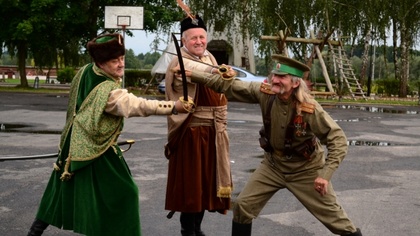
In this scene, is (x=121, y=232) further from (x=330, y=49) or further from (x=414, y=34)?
(x=414, y=34)

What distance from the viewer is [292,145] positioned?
213 inches

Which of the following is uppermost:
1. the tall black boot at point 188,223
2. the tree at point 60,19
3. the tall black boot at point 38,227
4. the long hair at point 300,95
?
the tree at point 60,19

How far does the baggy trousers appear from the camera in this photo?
5332mm

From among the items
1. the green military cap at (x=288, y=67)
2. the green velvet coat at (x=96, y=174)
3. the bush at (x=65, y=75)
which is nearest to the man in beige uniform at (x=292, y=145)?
the green military cap at (x=288, y=67)

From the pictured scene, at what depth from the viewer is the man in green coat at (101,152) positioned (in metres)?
5.29

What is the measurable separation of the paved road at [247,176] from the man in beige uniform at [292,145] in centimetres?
142

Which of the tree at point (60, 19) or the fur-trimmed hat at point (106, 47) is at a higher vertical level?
the tree at point (60, 19)

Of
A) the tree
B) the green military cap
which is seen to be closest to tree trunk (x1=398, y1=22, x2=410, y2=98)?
the tree

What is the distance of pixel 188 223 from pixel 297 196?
1.19 metres

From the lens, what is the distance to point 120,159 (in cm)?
546

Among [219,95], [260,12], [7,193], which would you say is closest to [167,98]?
[219,95]

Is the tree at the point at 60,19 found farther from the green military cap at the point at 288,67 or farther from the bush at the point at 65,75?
the green military cap at the point at 288,67

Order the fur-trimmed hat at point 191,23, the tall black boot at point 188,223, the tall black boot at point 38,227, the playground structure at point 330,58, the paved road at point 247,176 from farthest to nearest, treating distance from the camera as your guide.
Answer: the playground structure at point 330,58 < the paved road at point 247,176 < the tall black boot at point 188,223 < the fur-trimmed hat at point 191,23 < the tall black boot at point 38,227

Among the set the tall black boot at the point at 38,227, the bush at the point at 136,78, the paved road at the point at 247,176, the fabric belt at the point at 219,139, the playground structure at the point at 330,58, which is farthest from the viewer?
the bush at the point at 136,78
